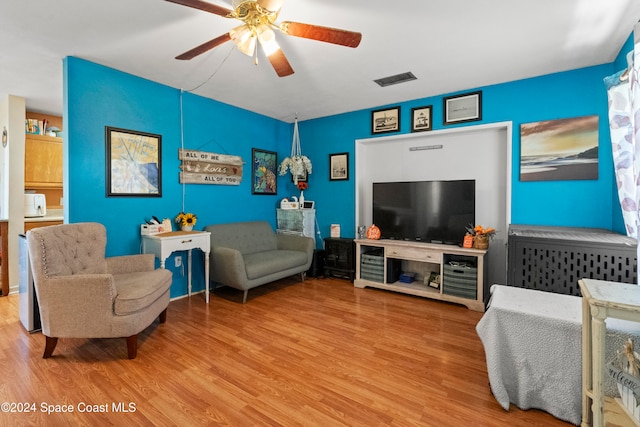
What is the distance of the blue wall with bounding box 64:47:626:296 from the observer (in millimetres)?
2793

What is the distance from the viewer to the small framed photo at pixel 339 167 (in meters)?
4.55

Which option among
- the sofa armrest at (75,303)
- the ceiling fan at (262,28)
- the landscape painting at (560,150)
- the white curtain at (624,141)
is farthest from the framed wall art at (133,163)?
the white curtain at (624,141)

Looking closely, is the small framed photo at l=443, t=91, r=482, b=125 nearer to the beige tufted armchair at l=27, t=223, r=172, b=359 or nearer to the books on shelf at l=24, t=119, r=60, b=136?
the beige tufted armchair at l=27, t=223, r=172, b=359

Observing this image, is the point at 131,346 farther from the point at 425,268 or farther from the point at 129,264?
the point at 425,268

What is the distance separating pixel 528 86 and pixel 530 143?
0.62 meters

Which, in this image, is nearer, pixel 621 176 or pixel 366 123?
pixel 621 176

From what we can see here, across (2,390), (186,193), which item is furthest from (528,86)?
(2,390)

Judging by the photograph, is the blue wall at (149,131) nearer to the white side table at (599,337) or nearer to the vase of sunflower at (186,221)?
the vase of sunflower at (186,221)

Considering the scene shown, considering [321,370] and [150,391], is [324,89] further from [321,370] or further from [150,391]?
[150,391]

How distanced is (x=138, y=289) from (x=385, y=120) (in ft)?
11.5

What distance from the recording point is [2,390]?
5.94 ft

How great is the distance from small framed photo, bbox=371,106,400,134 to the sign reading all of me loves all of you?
6.50 feet

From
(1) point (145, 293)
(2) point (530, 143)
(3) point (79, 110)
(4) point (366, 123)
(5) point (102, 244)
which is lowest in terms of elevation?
(1) point (145, 293)

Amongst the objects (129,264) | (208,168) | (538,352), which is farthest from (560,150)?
(129,264)
